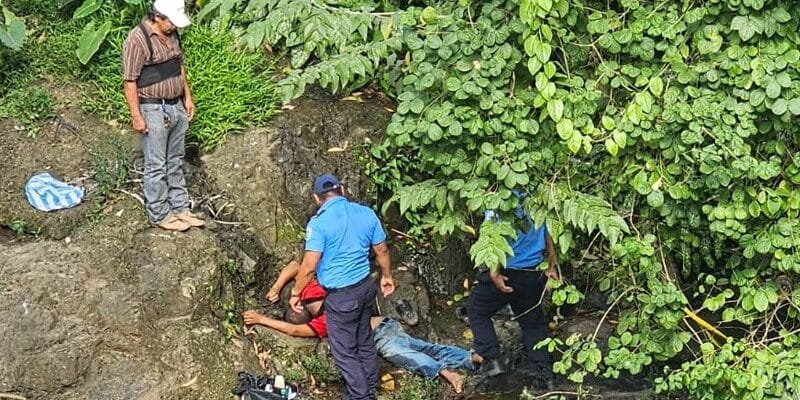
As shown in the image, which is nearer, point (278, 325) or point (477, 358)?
point (278, 325)

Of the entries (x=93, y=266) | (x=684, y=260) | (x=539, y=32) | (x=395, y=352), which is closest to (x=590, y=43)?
(x=539, y=32)

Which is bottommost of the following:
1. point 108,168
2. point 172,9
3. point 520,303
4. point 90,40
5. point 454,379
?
point 454,379

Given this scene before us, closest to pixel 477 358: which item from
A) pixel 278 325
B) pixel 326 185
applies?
pixel 278 325

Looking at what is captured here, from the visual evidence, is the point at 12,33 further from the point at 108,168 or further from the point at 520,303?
the point at 520,303

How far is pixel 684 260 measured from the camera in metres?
5.59

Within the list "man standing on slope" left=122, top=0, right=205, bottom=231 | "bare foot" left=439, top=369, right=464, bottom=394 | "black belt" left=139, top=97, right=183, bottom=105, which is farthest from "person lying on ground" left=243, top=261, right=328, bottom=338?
"black belt" left=139, top=97, right=183, bottom=105

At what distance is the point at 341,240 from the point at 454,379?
1.41 metres

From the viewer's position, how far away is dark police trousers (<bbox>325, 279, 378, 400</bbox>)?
6.26 meters

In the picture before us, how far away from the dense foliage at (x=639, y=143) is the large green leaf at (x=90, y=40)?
3241mm

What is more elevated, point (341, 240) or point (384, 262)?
point (341, 240)

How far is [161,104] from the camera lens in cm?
644

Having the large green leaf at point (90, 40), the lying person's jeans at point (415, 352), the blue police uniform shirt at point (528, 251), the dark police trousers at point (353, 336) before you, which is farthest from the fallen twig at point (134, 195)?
the blue police uniform shirt at point (528, 251)

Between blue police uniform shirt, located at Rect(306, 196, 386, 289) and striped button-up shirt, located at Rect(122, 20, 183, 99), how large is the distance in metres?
1.28

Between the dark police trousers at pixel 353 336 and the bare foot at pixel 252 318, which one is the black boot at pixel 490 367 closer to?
the dark police trousers at pixel 353 336
